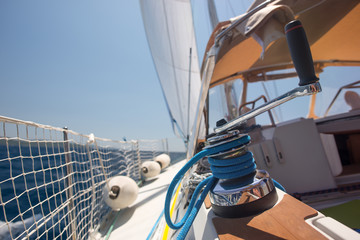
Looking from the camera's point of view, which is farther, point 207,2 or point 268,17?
point 207,2

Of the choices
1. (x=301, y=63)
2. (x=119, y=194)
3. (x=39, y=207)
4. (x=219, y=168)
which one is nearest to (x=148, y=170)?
(x=119, y=194)

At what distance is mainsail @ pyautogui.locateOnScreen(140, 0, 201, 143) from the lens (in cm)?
423

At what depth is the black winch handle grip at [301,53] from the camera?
275 millimetres

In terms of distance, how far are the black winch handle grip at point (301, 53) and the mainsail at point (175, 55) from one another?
3.81 metres

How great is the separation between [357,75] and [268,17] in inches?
63.0

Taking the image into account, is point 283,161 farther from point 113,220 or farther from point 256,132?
point 113,220

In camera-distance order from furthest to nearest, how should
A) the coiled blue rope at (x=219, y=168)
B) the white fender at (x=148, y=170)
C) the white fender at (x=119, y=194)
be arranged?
the white fender at (x=148, y=170) < the white fender at (x=119, y=194) < the coiled blue rope at (x=219, y=168)

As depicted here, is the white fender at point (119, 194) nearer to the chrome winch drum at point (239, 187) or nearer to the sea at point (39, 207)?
the sea at point (39, 207)

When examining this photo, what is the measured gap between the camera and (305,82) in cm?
28

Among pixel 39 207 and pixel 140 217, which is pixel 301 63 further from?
pixel 39 207

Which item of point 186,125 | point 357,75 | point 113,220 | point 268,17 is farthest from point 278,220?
point 186,125

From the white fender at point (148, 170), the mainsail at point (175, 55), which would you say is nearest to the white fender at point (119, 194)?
the white fender at point (148, 170)

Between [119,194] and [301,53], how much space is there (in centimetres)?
175

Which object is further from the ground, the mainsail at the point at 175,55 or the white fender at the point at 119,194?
the mainsail at the point at 175,55
